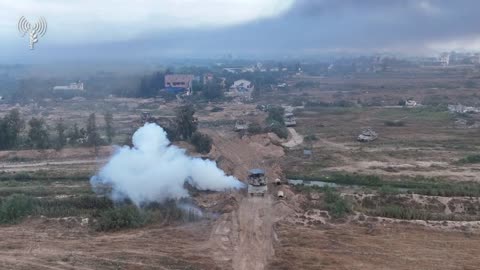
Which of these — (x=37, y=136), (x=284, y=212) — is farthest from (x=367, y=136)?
(x=37, y=136)

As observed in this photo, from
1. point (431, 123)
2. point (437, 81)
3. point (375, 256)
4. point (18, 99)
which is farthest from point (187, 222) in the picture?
point (437, 81)

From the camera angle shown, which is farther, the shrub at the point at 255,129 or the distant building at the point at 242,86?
the distant building at the point at 242,86

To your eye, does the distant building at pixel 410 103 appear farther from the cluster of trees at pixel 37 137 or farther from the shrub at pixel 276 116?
the cluster of trees at pixel 37 137

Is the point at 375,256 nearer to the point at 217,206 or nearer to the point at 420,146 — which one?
the point at 217,206

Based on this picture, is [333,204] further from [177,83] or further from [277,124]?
[177,83]

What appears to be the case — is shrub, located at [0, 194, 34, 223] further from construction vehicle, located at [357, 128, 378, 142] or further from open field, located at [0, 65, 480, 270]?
construction vehicle, located at [357, 128, 378, 142]

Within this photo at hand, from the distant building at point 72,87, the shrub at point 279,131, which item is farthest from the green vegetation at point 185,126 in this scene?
the distant building at point 72,87
